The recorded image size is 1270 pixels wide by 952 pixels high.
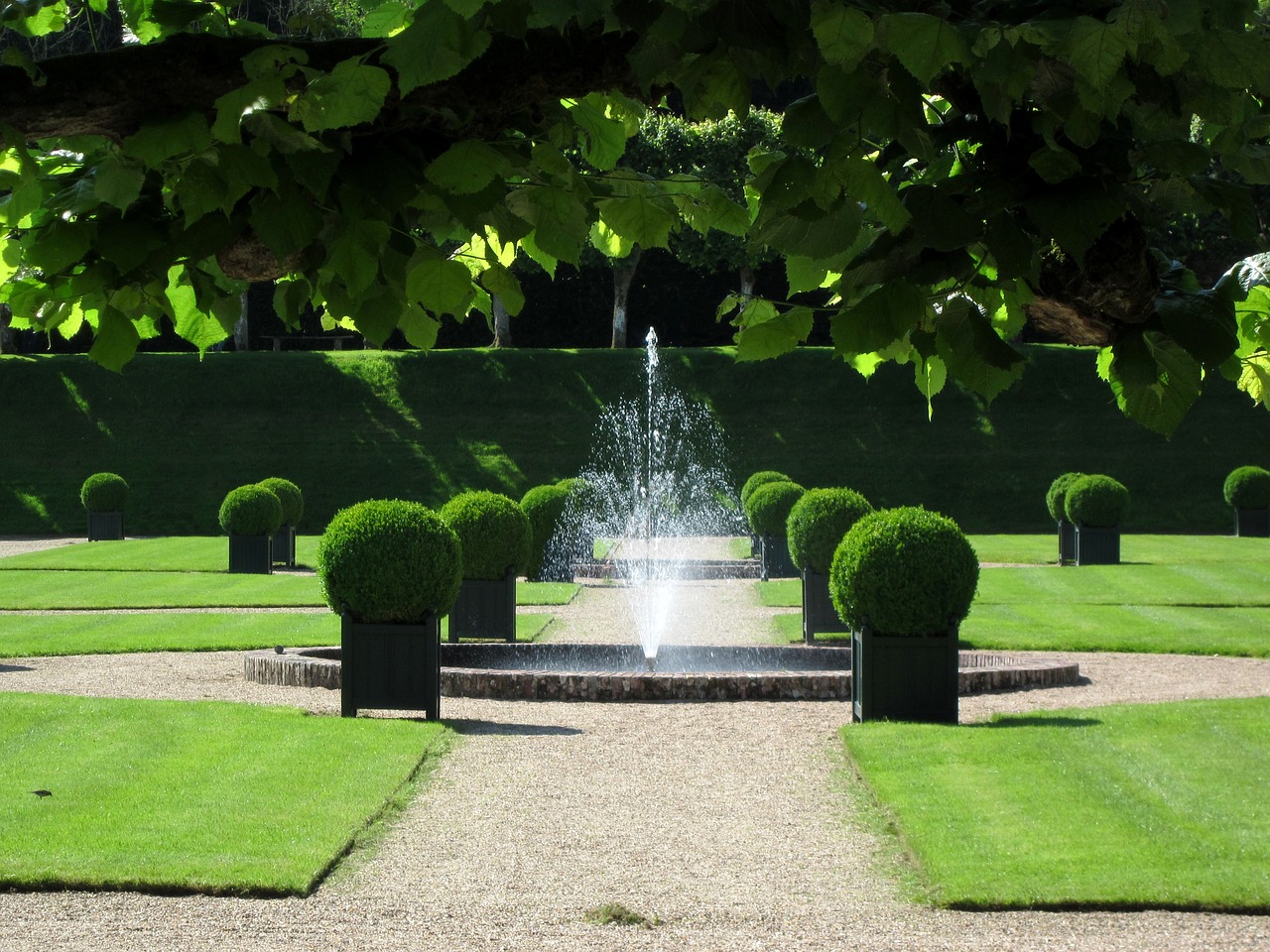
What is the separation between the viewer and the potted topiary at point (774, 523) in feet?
68.3

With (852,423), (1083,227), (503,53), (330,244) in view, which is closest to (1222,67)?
(1083,227)

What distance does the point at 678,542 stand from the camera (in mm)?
28000

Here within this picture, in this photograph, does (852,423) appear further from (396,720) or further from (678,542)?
(396,720)

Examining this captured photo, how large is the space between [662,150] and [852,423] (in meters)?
13.6

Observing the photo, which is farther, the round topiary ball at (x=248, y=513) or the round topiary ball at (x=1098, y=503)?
the round topiary ball at (x=1098, y=503)

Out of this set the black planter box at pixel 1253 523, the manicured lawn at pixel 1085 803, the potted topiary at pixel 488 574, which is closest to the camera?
the manicured lawn at pixel 1085 803

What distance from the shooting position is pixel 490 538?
45.0 ft

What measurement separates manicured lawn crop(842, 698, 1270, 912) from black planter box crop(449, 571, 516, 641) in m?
5.39

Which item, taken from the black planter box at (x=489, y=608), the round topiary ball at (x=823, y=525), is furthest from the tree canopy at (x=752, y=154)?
the round topiary ball at (x=823, y=525)

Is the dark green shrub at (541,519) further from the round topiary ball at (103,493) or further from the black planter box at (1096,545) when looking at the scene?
the round topiary ball at (103,493)

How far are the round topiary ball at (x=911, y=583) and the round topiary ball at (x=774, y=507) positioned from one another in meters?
10.9

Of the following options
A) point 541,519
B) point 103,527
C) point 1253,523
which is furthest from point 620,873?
point 1253,523

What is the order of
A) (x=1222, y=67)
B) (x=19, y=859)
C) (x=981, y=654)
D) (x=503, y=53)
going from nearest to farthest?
1. (x=1222, y=67)
2. (x=503, y=53)
3. (x=19, y=859)
4. (x=981, y=654)

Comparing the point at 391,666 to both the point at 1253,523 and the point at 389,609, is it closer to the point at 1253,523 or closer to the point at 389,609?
the point at 389,609
